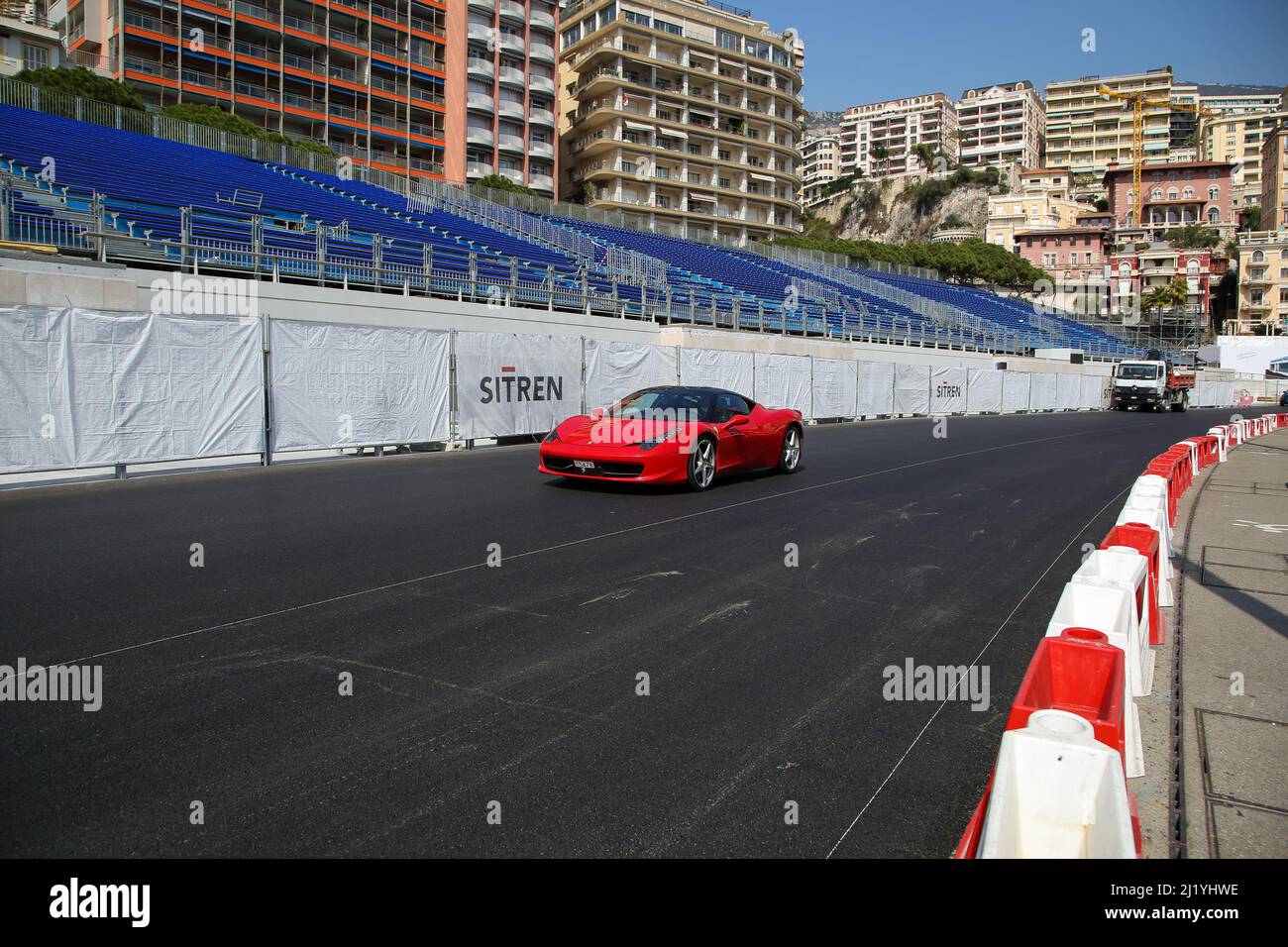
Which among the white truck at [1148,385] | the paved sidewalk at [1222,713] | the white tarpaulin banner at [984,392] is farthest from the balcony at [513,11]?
the paved sidewalk at [1222,713]

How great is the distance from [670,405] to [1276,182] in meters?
140

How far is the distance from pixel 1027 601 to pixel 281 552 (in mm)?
5577

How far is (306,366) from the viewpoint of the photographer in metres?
13.4

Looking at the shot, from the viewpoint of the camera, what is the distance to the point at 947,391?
116 feet

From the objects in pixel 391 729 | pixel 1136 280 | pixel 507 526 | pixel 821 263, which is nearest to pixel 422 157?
pixel 821 263

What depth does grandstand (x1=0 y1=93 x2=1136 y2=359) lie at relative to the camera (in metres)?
17.3

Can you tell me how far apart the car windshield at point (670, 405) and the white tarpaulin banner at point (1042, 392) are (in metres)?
34.2

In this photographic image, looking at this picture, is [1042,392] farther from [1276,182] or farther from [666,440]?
[1276,182]

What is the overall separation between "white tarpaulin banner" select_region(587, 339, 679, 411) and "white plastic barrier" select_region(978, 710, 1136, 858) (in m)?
16.7

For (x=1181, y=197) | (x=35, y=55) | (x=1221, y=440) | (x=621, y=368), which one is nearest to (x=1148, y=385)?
(x=1221, y=440)

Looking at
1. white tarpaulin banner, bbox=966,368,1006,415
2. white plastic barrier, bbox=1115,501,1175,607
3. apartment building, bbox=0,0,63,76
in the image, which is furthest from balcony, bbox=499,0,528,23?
white plastic barrier, bbox=1115,501,1175,607

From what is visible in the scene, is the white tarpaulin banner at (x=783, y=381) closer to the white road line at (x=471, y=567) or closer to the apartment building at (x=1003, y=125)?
the white road line at (x=471, y=567)

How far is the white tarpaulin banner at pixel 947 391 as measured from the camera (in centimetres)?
3428

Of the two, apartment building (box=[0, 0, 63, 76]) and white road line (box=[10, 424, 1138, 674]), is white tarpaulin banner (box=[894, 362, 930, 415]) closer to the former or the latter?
white road line (box=[10, 424, 1138, 674])
